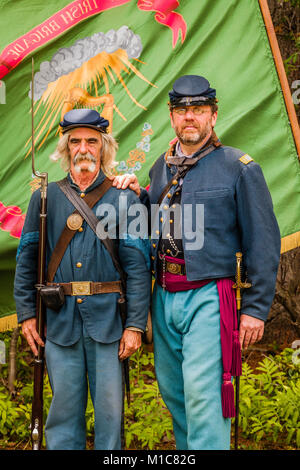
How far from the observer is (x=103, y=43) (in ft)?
15.2

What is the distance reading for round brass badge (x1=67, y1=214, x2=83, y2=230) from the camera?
3455 millimetres

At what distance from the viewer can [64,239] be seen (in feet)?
11.4

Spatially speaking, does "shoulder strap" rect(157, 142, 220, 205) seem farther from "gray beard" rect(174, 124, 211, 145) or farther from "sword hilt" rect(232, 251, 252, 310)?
"sword hilt" rect(232, 251, 252, 310)

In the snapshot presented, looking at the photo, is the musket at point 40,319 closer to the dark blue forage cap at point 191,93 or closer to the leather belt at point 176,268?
the leather belt at point 176,268

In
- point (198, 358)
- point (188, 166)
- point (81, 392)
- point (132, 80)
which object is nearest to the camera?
point (198, 358)

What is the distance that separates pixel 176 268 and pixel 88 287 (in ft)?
1.71

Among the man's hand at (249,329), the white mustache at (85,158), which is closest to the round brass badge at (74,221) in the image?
the white mustache at (85,158)

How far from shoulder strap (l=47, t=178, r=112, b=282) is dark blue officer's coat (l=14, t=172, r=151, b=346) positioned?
0.02 m

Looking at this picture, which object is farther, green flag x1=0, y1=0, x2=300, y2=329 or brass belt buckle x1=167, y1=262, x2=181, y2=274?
green flag x1=0, y1=0, x2=300, y2=329

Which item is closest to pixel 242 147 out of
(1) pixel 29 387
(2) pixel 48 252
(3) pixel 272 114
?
(3) pixel 272 114

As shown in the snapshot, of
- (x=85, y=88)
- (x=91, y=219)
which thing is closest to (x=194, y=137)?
(x=91, y=219)

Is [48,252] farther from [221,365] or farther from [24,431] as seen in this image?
[24,431]

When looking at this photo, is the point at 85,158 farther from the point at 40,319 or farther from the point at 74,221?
the point at 40,319

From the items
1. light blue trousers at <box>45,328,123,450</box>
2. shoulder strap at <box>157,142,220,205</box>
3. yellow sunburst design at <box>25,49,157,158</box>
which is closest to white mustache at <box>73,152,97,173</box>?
shoulder strap at <box>157,142,220,205</box>
